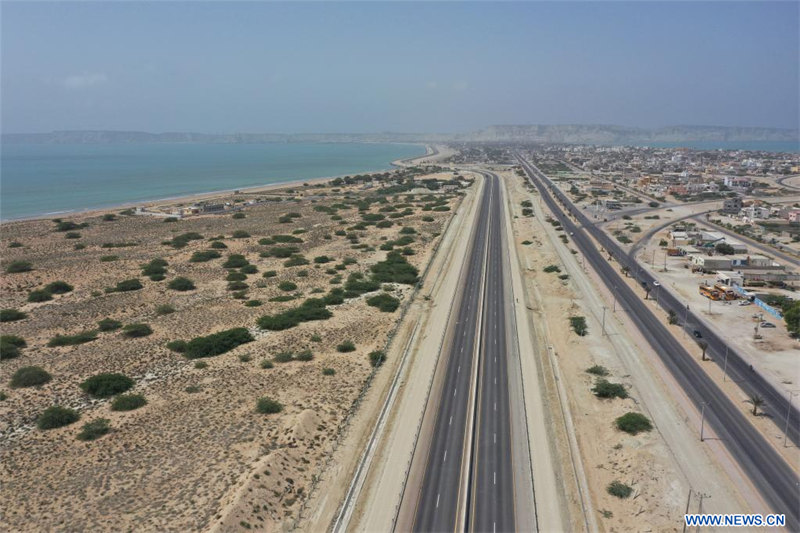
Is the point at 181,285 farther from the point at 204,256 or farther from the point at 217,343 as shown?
the point at 217,343

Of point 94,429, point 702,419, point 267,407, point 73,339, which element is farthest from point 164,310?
point 702,419

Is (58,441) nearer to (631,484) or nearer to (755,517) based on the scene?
(631,484)

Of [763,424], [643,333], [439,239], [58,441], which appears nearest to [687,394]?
[763,424]

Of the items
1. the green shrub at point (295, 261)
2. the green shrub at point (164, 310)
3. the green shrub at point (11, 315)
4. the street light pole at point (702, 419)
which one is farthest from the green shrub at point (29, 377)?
the street light pole at point (702, 419)

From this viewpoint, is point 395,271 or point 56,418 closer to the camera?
point 56,418

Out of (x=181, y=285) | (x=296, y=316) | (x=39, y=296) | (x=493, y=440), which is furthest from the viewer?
(x=181, y=285)

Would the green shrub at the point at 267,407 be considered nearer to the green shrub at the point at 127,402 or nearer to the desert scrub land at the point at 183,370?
the desert scrub land at the point at 183,370

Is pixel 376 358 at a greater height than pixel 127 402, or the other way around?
pixel 127 402
